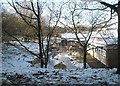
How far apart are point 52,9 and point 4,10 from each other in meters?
4.37

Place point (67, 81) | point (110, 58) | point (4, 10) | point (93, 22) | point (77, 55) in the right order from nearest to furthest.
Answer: point (67, 81) → point (4, 10) → point (93, 22) → point (110, 58) → point (77, 55)

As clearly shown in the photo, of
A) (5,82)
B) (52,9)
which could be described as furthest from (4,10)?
(5,82)

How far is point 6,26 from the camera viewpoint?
22.4 m

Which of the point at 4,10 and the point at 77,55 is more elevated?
the point at 4,10

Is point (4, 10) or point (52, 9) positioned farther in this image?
point (52, 9)

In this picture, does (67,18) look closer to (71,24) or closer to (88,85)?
(71,24)

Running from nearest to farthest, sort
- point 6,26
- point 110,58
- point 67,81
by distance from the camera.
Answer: point 67,81 → point 6,26 → point 110,58

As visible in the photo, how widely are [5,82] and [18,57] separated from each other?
2663 cm

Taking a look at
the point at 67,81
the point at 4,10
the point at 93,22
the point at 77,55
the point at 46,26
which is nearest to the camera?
the point at 67,81

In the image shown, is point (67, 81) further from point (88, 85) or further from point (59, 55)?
point (59, 55)

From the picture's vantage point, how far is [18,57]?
33.9 m

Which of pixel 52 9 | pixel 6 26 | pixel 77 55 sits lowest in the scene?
pixel 77 55

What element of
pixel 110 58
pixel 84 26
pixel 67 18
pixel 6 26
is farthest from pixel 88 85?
pixel 110 58

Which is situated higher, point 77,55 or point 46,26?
point 46,26
